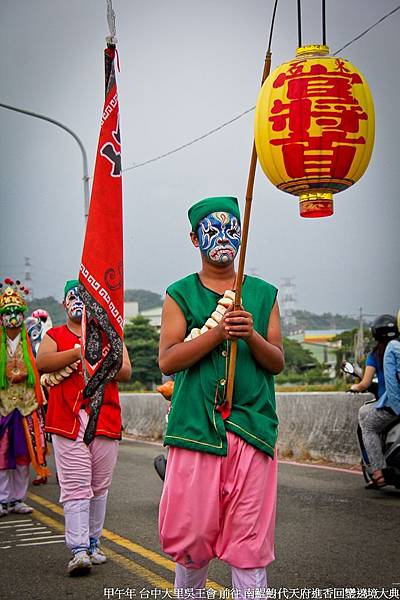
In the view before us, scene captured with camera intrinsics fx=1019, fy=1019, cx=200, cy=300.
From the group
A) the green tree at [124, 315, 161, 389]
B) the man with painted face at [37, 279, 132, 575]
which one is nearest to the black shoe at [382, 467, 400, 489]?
the man with painted face at [37, 279, 132, 575]

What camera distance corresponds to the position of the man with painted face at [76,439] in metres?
6.80

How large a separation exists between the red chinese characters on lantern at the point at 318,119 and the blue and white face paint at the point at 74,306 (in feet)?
5.93

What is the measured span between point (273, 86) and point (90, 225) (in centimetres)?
214

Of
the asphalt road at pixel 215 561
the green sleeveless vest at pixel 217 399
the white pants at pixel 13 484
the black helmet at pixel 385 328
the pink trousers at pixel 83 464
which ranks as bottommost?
the asphalt road at pixel 215 561

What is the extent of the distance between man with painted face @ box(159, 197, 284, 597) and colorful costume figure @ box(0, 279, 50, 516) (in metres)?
5.40

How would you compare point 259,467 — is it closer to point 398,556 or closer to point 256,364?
point 256,364

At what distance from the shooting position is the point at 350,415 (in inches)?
486

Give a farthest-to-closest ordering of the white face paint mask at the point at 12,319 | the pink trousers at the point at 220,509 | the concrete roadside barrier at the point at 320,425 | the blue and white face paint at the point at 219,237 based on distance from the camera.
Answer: the concrete roadside barrier at the point at 320,425 < the white face paint mask at the point at 12,319 < the blue and white face paint at the point at 219,237 < the pink trousers at the point at 220,509

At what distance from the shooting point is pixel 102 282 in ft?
19.7

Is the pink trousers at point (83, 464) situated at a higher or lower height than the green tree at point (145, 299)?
lower

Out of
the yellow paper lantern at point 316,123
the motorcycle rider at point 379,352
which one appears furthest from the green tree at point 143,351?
the yellow paper lantern at point 316,123

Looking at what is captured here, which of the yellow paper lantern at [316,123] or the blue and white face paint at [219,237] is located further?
the yellow paper lantern at [316,123]

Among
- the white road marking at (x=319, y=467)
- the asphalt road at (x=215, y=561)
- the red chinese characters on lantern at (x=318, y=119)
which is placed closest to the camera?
the asphalt road at (x=215, y=561)

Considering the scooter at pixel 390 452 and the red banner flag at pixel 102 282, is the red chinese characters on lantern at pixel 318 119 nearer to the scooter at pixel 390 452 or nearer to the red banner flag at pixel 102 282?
the red banner flag at pixel 102 282
